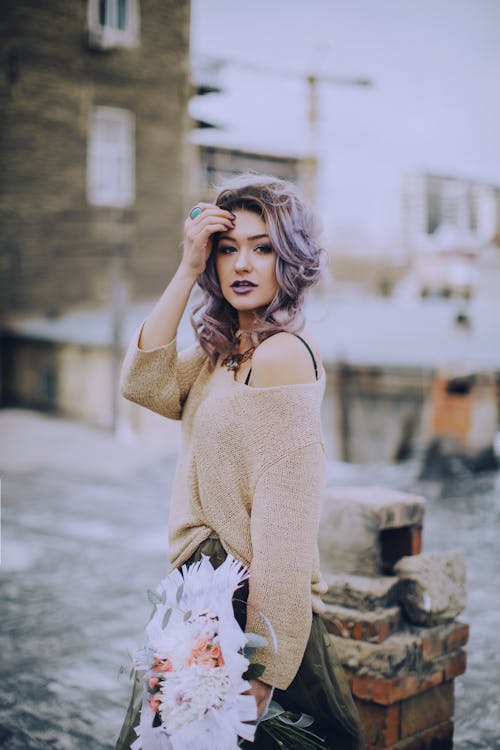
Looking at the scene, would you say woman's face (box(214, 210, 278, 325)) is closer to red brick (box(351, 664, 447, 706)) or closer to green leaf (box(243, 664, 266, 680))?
green leaf (box(243, 664, 266, 680))

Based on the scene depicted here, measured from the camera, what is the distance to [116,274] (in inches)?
508

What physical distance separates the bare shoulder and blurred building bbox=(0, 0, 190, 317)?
14.2 metres

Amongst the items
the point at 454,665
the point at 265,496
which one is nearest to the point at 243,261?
the point at 265,496

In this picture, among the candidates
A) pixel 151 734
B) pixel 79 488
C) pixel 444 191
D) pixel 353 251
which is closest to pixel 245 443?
pixel 151 734

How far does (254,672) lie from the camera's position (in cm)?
187

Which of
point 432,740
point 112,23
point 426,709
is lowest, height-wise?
point 432,740

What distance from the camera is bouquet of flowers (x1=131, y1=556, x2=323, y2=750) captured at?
176 centimetres

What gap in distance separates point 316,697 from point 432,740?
1.15 meters

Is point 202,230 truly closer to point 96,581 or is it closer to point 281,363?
point 281,363

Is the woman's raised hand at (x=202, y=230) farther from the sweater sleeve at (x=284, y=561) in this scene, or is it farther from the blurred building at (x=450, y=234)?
the blurred building at (x=450, y=234)

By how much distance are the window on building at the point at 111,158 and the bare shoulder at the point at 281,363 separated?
16.1 meters

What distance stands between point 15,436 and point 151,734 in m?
10.8

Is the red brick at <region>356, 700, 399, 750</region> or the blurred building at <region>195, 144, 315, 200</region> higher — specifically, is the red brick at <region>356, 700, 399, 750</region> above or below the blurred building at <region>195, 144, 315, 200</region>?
below

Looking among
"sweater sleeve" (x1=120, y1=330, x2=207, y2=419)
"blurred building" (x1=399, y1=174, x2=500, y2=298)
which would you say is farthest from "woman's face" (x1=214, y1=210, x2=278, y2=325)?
A: "blurred building" (x1=399, y1=174, x2=500, y2=298)
